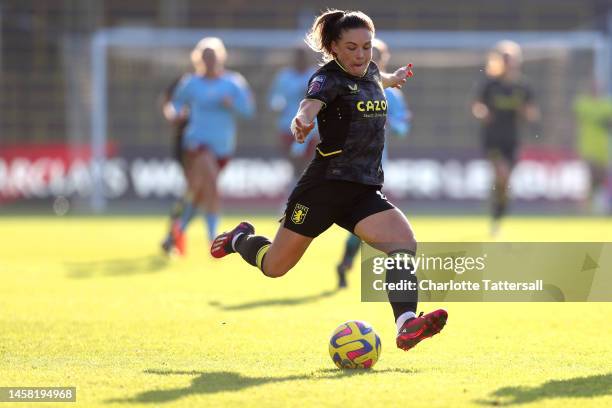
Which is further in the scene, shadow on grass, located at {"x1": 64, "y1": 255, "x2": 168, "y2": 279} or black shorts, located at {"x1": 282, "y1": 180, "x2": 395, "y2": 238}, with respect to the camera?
shadow on grass, located at {"x1": 64, "y1": 255, "x2": 168, "y2": 279}

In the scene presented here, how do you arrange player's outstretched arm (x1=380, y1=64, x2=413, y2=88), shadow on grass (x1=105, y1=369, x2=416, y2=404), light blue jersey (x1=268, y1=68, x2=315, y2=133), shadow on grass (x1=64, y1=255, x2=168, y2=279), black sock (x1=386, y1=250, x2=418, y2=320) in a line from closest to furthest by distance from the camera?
1. shadow on grass (x1=105, y1=369, x2=416, y2=404)
2. black sock (x1=386, y1=250, x2=418, y2=320)
3. player's outstretched arm (x1=380, y1=64, x2=413, y2=88)
4. shadow on grass (x1=64, y1=255, x2=168, y2=279)
5. light blue jersey (x1=268, y1=68, x2=315, y2=133)

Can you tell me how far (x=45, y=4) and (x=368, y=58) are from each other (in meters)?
23.2

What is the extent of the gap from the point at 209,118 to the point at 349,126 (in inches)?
285

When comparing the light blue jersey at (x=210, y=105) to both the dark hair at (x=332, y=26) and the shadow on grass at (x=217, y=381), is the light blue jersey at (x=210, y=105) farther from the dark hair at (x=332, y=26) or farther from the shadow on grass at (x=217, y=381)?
the shadow on grass at (x=217, y=381)

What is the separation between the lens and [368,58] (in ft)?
22.7

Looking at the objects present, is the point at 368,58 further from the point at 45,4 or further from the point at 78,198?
the point at 45,4

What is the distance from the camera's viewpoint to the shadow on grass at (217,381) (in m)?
5.65

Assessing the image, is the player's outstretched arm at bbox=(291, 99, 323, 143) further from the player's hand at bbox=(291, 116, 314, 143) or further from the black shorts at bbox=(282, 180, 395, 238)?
the black shorts at bbox=(282, 180, 395, 238)

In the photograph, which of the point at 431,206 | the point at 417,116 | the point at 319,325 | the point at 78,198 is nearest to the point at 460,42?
the point at 417,116

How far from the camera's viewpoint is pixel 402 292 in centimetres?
674

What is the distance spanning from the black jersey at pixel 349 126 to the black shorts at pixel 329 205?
8 centimetres

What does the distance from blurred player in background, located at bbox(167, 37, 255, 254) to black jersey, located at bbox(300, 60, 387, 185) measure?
6.80 metres

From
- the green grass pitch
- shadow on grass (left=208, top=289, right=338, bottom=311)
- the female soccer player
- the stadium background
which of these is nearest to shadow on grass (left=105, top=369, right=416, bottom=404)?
the green grass pitch

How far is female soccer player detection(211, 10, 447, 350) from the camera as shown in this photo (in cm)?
686
